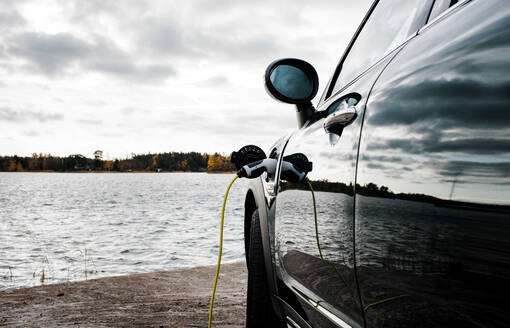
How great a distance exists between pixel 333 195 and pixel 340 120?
258 millimetres

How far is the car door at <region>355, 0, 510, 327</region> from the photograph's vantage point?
2.23ft

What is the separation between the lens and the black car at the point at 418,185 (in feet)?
2.27

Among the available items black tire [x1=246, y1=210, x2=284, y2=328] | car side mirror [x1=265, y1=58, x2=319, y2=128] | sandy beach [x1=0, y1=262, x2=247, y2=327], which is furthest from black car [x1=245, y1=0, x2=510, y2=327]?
sandy beach [x1=0, y1=262, x2=247, y2=327]

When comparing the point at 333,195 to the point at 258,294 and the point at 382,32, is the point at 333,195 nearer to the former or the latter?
the point at 382,32

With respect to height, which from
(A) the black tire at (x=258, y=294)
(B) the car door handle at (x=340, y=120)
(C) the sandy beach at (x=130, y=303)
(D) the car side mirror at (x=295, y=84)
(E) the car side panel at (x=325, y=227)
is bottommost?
(C) the sandy beach at (x=130, y=303)

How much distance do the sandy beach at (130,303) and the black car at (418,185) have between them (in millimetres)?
2209

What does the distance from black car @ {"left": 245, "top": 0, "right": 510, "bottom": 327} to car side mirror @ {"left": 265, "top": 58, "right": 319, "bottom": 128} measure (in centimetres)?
46

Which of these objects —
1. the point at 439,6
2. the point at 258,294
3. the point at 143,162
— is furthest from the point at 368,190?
the point at 143,162

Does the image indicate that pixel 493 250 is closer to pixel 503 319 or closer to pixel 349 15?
pixel 503 319

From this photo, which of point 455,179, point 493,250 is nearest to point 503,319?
point 493,250

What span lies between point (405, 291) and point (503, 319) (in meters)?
0.25

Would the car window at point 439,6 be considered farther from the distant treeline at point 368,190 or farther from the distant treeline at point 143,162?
the distant treeline at point 143,162

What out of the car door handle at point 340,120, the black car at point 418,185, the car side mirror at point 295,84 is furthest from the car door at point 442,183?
the car side mirror at point 295,84

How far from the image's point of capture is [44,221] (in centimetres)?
2216
